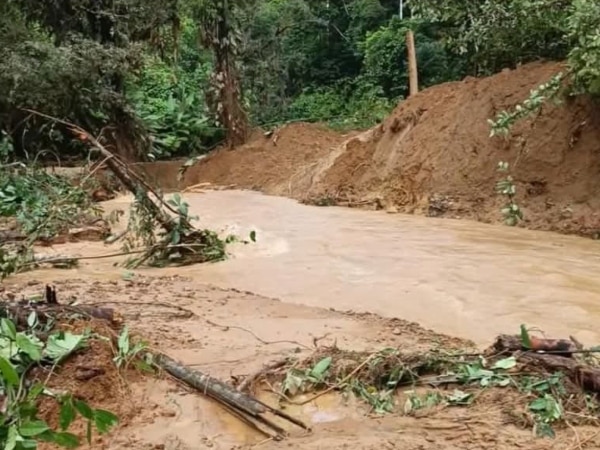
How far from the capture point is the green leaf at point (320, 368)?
Answer: 3.64m

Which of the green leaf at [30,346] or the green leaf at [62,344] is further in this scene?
A: the green leaf at [62,344]

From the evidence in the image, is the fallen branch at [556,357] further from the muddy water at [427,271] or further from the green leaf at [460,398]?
the muddy water at [427,271]

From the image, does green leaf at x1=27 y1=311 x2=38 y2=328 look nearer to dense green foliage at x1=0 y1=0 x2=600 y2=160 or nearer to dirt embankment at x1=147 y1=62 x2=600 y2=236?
dense green foliage at x1=0 y1=0 x2=600 y2=160

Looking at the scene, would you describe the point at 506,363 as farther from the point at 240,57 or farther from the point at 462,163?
the point at 240,57

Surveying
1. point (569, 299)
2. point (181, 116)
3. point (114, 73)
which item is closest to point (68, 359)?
point (569, 299)

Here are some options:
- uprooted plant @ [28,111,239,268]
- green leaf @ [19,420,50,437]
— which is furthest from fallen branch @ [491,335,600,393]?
uprooted plant @ [28,111,239,268]

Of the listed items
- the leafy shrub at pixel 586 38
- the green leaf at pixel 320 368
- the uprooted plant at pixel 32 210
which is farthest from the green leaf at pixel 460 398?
the leafy shrub at pixel 586 38

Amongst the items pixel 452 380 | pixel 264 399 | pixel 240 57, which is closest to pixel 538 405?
pixel 452 380

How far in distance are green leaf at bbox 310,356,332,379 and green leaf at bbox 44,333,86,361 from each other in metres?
1.15

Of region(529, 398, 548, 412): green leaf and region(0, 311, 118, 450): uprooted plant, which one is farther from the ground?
region(0, 311, 118, 450): uprooted plant

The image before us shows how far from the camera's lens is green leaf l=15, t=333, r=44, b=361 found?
3112 millimetres

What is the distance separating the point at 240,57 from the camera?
2153cm

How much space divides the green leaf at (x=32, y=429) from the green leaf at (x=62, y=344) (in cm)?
127

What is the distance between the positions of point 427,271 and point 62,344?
14.1ft
